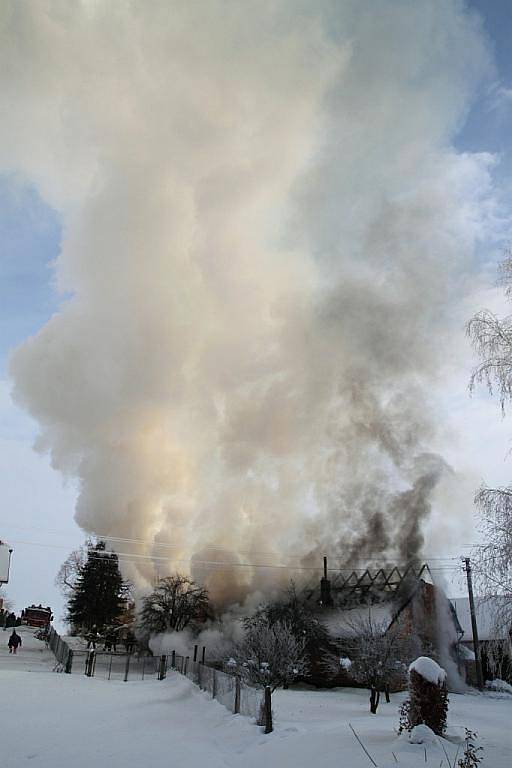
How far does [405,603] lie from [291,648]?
2247cm

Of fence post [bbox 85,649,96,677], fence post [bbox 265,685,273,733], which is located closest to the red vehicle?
fence post [bbox 85,649,96,677]

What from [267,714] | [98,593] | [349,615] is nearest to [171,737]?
[267,714]

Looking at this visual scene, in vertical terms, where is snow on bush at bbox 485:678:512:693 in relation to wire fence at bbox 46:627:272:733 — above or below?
below

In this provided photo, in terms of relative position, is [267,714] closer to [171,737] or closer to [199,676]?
[171,737]

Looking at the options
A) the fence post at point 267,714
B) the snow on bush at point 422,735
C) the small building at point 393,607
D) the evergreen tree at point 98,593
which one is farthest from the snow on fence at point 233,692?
the evergreen tree at point 98,593

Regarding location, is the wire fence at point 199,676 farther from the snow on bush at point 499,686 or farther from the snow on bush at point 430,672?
the snow on bush at point 499,686

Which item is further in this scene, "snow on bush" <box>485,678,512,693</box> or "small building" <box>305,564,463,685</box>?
"small building" <box>305,564,463,685</box>

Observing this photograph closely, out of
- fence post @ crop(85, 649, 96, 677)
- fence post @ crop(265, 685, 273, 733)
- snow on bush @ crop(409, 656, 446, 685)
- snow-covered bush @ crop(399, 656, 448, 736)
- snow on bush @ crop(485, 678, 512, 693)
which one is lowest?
snow on bush @ crop(485, 678, 512, 693)

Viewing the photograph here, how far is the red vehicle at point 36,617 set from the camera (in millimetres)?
63594

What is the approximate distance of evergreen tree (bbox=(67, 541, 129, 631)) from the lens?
197 ft

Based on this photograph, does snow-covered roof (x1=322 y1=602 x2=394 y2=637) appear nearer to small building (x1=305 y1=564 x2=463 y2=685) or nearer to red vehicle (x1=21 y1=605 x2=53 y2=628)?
small building (x1=305 y1=564 x2=463 y2=685)

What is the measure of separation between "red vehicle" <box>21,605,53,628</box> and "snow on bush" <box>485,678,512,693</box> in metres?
42.7

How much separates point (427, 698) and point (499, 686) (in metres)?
37.0

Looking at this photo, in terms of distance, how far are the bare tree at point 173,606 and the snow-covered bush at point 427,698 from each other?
46977 mm
